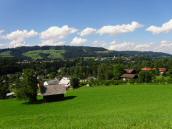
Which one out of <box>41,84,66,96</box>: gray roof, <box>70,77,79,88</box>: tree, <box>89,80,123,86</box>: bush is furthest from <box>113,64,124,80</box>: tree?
<box>41,84,66,96</box>: gray roof

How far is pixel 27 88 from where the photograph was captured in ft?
251

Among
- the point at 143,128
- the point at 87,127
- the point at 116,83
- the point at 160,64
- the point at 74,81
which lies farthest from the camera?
the point at 160,64

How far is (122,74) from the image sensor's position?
15400 cm

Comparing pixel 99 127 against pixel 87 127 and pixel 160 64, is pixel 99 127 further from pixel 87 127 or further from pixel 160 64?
pixel 160 64

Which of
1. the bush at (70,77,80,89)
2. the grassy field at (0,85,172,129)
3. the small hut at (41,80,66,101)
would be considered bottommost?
the bush at (70,77,80,89)

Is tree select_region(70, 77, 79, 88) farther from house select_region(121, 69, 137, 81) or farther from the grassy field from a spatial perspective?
the grassy field

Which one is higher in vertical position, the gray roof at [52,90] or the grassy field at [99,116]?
the grassy field at [99,116]

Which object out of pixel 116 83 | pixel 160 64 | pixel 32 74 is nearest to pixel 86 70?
pixel 160 64

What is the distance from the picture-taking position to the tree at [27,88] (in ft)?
251

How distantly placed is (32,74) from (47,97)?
6.96 m

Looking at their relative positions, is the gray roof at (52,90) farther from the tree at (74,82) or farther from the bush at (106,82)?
the tree at (74,82)

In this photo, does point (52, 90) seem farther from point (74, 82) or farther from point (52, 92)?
point (74, 82)

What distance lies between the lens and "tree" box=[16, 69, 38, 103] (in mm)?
76512

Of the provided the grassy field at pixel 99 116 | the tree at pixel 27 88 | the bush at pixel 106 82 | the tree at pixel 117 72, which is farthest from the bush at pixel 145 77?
the grassy field at pixel 99 116
